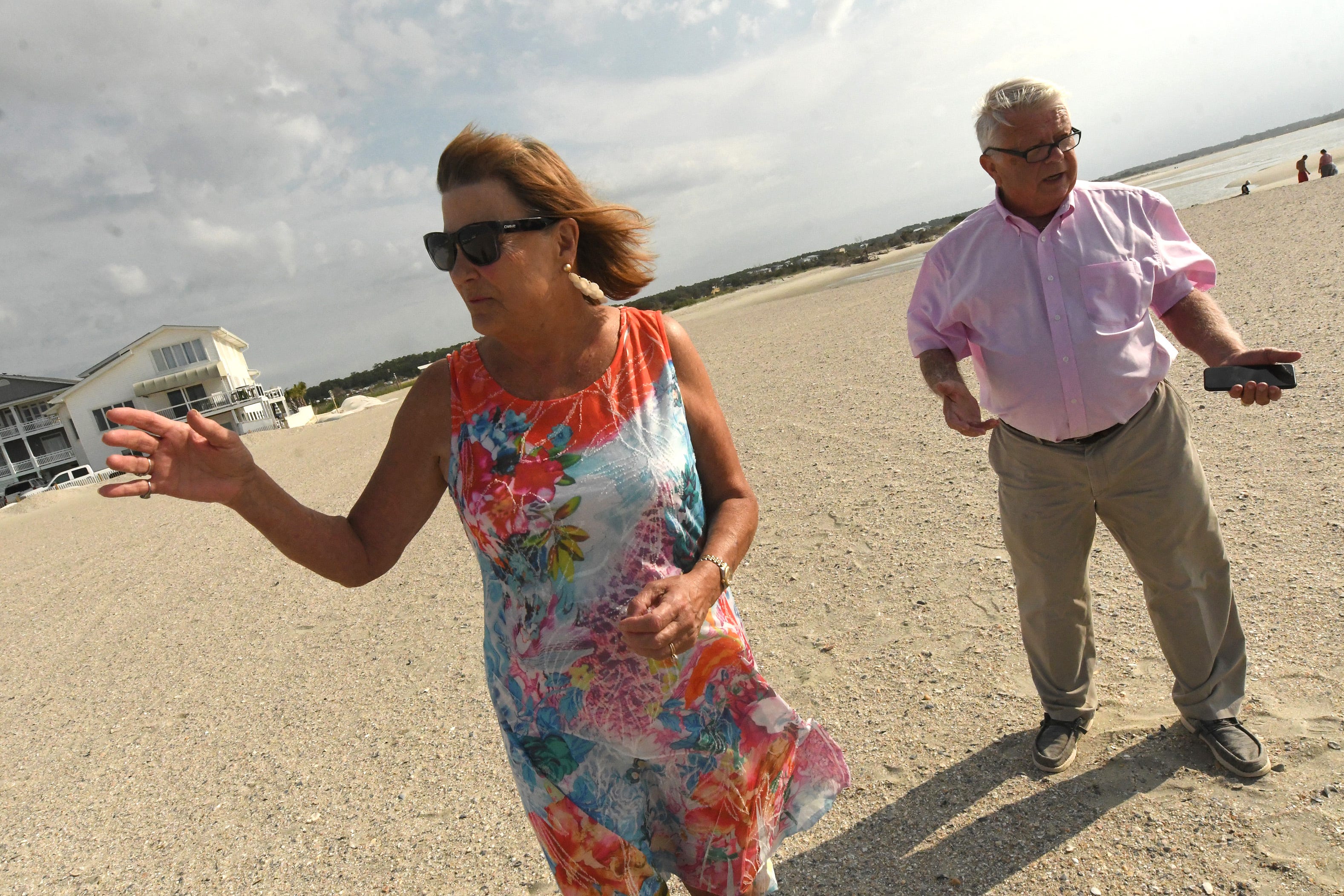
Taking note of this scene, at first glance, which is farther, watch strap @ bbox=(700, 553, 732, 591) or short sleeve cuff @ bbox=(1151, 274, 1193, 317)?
short sleeve cuff @ bbox=(1151, 274, 1193, 317)

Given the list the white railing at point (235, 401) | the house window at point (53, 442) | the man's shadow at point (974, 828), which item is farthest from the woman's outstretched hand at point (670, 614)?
the house window at point (53, 442)

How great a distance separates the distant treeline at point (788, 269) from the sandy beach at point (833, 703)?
37634 mm

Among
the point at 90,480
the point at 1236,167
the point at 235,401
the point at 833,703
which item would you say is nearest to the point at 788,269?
the point at 1236,167

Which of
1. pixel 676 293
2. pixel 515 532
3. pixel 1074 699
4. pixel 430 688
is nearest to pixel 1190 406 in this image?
pixel 1074 699

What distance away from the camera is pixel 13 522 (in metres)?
16.5

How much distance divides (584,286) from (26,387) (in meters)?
52.6

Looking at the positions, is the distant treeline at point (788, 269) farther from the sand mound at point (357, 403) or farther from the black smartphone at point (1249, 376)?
the black smartphone at point (1249, 376)

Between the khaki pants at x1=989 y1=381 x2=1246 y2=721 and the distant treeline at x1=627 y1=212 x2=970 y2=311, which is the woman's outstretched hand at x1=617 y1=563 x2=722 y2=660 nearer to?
the khaki pants at x1=989 y1=381 x2=1246 y2=721

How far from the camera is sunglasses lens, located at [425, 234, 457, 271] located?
6.48ft

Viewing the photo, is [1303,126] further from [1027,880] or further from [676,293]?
[1027,880]

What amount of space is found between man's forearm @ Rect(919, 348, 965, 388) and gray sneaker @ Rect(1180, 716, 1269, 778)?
1.64 metres

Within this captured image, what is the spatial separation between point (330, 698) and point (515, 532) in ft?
14.6

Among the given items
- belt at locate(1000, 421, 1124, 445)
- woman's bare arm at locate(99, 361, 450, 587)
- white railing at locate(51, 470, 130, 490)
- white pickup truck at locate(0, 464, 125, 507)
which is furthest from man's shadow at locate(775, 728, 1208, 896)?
white railing at locate(51, 470, 130, 490)

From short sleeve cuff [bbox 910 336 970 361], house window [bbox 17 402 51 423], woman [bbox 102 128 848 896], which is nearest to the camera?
woman [bbox 102 128 848 896]
